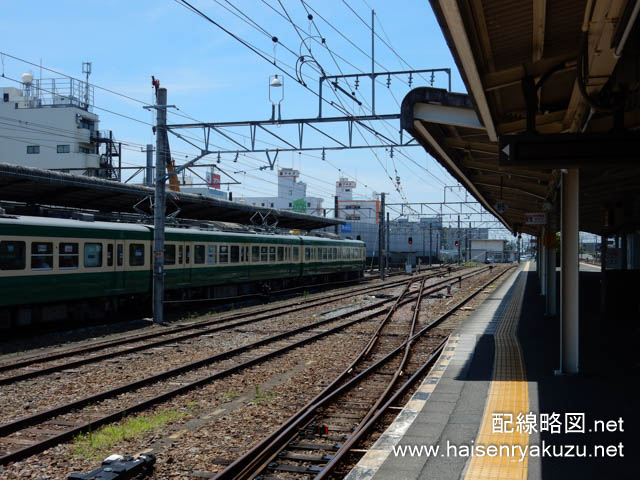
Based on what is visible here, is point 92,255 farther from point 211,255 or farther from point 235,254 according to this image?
point 235,254

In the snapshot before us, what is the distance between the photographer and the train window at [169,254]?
17.8 m

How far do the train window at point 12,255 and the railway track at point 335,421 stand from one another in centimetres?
724

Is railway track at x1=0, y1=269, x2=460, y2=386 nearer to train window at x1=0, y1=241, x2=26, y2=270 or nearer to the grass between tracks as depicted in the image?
train window at x1=0, y1=241, x2=26, y2=270

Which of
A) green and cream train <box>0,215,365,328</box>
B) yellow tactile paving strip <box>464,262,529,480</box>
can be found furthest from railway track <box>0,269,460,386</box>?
yellow tactile paving strip <box>464,262,529,480</box>

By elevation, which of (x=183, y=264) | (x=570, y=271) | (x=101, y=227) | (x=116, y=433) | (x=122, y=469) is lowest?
(x=116, y=433)

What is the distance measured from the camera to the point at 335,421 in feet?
23.6

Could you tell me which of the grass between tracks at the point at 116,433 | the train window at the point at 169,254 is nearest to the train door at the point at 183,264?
the train window at the point at 169,254

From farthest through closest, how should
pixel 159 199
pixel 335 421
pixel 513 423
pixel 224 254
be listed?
1. pixel 224 254
2. pixel 159 199
3. pixel 335 421
4. pixel 513 423

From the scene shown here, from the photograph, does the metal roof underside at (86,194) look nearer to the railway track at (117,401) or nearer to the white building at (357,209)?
the railway track at (117,401)

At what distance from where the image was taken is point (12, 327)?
1352 cm

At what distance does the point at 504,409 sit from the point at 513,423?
20.5 inches

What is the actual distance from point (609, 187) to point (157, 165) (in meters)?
10.6

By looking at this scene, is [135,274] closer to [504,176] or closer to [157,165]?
[157,165]

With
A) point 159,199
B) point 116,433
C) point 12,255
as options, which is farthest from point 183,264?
point 116,433
